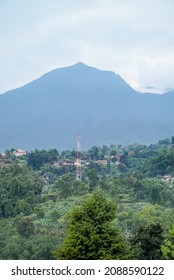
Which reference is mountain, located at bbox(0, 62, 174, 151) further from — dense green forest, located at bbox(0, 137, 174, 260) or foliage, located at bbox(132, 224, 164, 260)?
foliage, located at bbox(132, 224, 164, 260)

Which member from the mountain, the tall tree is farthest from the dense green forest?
the mountain

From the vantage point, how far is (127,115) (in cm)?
3659

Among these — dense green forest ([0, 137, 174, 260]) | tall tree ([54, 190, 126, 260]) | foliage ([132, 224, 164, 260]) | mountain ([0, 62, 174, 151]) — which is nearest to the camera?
tall tree ([54, 190, 126, 260])

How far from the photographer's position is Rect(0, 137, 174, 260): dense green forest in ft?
11.4

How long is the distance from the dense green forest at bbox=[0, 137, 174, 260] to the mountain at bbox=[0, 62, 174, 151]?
14496 mm

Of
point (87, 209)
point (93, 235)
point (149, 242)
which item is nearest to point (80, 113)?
point (149, 242)

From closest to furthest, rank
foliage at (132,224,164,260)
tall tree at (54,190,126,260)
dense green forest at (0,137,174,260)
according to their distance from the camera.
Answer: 1. tall tree at (54,190,126,260)
2. dense green forest at (0,137,174,260)
3. foliage at (132,224,164,260)

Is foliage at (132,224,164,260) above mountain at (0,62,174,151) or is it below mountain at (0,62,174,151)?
below

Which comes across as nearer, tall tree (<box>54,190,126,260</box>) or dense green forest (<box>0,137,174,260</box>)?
tall tree (<box>54,190,126,260</box>)

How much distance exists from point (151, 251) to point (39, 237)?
298 centimetres

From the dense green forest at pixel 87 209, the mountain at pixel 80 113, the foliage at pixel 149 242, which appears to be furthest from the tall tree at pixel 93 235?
the mountain at pixel 80 113

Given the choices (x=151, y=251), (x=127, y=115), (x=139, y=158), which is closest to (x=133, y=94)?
(x=127, y=115)

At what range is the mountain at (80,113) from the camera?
30.4m

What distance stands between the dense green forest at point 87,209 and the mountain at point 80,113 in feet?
47.6
